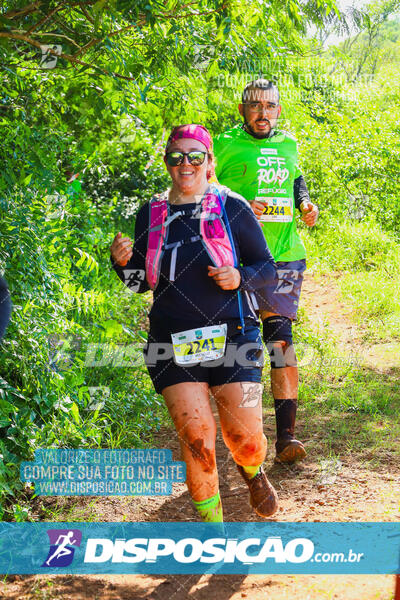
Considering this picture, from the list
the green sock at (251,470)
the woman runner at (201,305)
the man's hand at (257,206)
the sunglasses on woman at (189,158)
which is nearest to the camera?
the woman runner at (201,305)

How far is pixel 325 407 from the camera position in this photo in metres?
5.70

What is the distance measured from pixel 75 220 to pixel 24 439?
2.69 m

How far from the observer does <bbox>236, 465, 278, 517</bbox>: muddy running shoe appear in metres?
3.51

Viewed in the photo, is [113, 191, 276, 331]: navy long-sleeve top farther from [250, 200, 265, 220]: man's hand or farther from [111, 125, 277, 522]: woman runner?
[250, 200, 265, 220]: man's hand

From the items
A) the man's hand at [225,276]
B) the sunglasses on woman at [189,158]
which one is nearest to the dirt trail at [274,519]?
the man's hand at [225,276]

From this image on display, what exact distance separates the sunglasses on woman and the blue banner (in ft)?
5.29

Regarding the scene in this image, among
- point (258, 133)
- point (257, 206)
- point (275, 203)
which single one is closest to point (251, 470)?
point (257, 206)

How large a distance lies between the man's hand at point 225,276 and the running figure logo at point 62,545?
1445 millimetres

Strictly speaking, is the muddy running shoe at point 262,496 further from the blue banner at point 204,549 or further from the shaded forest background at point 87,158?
the shaded forest background at point 87,158

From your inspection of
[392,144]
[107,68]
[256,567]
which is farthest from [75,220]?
[392,144]

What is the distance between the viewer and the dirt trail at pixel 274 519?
3.11 meters

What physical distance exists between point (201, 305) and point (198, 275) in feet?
0.43

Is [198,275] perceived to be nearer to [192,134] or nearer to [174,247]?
[174,247]

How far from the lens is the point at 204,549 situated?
11.0ft
